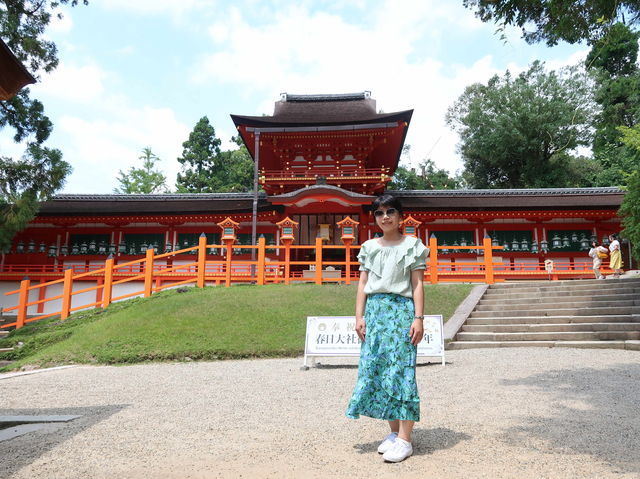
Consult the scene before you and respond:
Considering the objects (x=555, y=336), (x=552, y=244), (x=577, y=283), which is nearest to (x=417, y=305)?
(x=555, y=336)

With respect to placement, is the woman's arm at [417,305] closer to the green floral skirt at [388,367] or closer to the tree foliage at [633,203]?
the green floral skirt at [388,367]

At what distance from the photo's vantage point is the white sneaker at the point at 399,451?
244 cm

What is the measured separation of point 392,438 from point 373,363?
18.9 inches

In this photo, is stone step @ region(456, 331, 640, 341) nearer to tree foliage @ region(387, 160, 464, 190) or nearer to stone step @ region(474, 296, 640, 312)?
stone step @ region(474, 296, 640, 312)

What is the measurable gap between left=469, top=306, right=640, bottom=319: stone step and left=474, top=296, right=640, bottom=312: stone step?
173mm

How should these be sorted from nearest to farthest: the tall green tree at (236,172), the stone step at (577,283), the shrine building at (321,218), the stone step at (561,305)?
the stone step at (561,305), the stone step at (577,283), the shrine building at (321,218), the tall green tree at (236,172)

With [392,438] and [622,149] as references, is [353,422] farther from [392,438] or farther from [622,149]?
[622,149]

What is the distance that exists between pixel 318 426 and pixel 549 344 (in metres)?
5.95

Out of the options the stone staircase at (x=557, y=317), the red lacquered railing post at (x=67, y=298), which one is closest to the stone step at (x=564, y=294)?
the stone staircase at (x=557, y=317)

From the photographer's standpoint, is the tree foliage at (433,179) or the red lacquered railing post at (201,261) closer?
the red lacquered railing post at (201,261)

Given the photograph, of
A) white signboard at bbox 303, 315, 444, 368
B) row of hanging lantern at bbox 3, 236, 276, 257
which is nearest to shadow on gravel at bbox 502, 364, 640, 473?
white signboard at bbox 303, 315, 444, 368

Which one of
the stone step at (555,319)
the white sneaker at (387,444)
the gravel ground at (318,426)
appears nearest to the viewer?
the gravel ground at (318,426)

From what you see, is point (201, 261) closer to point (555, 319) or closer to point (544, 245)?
point (555, 319)

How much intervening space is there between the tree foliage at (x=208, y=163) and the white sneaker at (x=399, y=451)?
30173 millimetres
